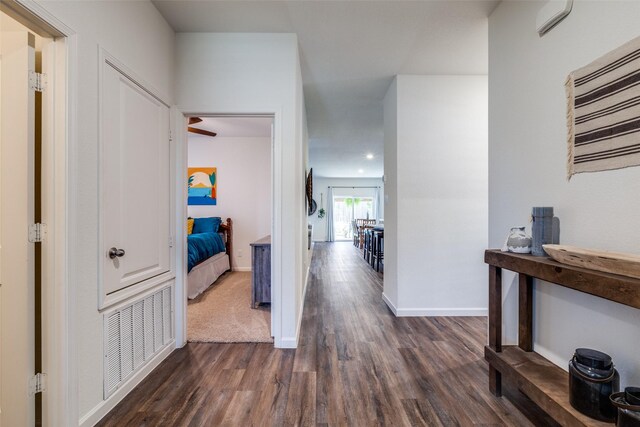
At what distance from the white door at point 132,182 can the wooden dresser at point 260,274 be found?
3.55 feet

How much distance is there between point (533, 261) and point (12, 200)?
2475mm

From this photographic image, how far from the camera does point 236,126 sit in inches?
175

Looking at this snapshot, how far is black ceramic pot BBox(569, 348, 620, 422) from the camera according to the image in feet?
3.34

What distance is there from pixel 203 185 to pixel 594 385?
17.4 feet

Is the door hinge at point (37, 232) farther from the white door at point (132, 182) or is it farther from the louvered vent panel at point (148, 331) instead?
the louvered vent panel at point (148, 331)

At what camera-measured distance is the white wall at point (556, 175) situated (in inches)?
44.2

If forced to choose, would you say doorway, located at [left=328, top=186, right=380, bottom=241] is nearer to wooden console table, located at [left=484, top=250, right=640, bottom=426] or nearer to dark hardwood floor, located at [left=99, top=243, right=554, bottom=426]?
dark hardwood floor, located at [left=99, top=243, right=554, bottom=426]

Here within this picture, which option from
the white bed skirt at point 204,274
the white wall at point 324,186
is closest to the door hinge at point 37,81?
the white bed skirt at point 204,274

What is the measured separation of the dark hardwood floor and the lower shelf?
27cm

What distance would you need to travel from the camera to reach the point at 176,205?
218 centimetres

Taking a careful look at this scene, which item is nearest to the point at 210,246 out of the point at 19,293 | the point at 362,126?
the point at 19,293

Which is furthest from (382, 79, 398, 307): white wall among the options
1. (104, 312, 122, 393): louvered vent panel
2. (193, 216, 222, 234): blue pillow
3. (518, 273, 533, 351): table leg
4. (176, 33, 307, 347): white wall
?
(193, 216, 222, 234): blue pillow

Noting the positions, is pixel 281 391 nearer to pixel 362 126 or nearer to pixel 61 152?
pixel 61 152

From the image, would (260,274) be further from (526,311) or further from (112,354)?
(526,311)
